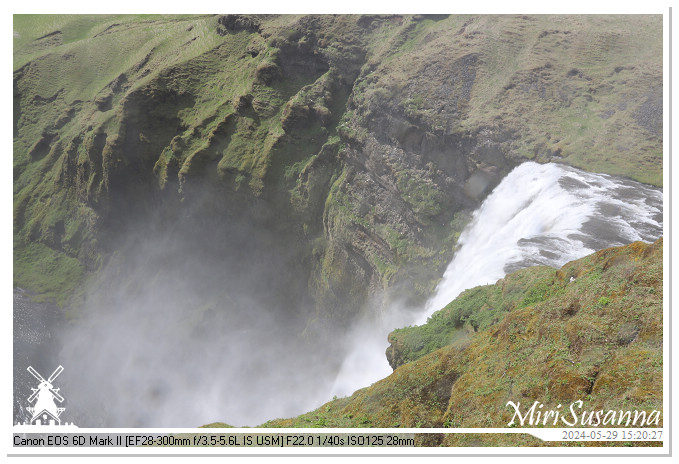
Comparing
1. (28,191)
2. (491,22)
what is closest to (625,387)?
(491,22)

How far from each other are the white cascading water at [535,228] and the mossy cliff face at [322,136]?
1.73m

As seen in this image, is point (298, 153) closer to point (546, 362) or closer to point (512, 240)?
point (512, 240)

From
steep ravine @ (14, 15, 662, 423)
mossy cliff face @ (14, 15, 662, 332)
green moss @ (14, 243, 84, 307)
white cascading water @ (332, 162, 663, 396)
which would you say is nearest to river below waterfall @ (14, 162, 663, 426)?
white cascading water @ (332, 162, 663, 396)

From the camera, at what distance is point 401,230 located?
3616 centimetres

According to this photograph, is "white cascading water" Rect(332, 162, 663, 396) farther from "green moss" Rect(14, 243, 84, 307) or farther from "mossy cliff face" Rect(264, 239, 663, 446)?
"green moss" Rect(14, 243, 84, 307)

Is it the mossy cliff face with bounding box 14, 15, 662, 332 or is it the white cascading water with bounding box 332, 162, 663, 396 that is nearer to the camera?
the white cascading water with bounding box 332, 162, 663, 396

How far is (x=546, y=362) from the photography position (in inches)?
472

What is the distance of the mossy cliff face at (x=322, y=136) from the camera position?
32.8 m

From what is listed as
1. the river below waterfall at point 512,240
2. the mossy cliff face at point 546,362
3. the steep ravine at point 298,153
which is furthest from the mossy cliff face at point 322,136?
the mossy cliff face at point 546,362

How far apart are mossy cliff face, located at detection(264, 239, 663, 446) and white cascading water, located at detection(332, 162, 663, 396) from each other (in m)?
6.27

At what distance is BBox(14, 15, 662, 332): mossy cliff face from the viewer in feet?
108
